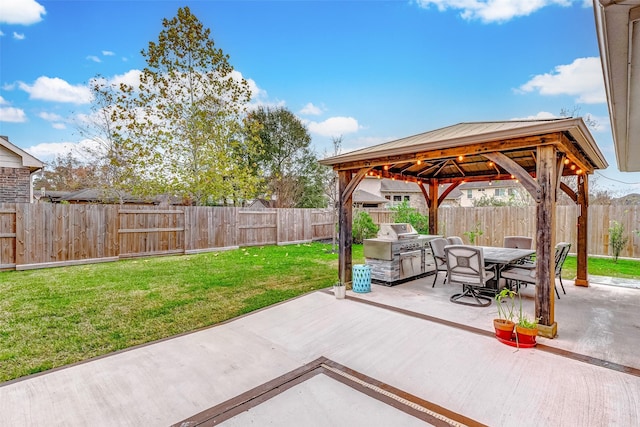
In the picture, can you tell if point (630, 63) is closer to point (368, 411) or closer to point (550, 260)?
point (550, 260)

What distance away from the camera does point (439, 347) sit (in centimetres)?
333

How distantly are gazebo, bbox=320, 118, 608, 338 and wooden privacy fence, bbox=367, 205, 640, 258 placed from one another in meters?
3.36

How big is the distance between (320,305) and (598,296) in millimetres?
4699

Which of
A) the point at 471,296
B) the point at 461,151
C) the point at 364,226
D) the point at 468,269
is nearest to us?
the point at 461,151

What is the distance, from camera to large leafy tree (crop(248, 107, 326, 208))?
2033cm

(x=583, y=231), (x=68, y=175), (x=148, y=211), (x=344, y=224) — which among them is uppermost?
(x=68, y=175)

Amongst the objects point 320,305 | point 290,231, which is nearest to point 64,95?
point 290,231

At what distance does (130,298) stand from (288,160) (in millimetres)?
16464

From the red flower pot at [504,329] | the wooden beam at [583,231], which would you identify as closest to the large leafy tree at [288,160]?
the wooden beam at [583,231]

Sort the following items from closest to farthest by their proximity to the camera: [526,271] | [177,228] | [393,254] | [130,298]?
[526,271], [130,298], [393,254], [177,228]

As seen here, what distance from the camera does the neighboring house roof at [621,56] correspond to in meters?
1.51

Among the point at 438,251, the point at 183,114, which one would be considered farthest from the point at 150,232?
the point at 438,251

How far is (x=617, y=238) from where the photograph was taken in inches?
348

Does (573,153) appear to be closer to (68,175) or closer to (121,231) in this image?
(121,231)
